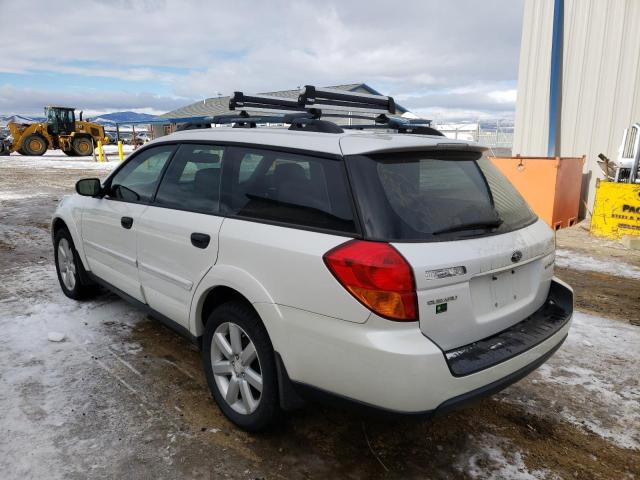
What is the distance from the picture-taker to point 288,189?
255cm

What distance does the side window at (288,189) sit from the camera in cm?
229

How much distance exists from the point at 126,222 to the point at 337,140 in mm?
1939

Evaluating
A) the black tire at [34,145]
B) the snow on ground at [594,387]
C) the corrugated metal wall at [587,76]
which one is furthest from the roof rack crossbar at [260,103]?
the black tire at [34,145]

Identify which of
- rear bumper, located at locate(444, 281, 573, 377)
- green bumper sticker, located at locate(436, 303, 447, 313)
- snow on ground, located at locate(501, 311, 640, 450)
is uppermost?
green bumper sticker, located at locate(436, 303, 447, 313)

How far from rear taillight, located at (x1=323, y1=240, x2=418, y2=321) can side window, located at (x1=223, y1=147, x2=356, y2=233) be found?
0.55 ft

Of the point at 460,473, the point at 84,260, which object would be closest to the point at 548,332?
the point at 460,473

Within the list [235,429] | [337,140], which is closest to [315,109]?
[337,140]

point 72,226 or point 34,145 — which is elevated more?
point 72,226

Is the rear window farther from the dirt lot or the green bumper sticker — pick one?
the dirt lot

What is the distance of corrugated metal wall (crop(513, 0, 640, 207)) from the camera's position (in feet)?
31.0

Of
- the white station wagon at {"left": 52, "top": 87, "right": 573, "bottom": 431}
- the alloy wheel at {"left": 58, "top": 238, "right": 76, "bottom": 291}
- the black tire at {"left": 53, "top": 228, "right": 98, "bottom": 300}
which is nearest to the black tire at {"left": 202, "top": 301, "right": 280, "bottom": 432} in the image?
the white station wagon at {"left": 52, "top": 87, "right": 573, "bottom": 431}

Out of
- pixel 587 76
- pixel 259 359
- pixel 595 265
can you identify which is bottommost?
pixel 595 265

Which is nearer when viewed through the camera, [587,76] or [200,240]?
[200,240]

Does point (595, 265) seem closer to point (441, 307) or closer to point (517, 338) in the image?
point (517, 338)
